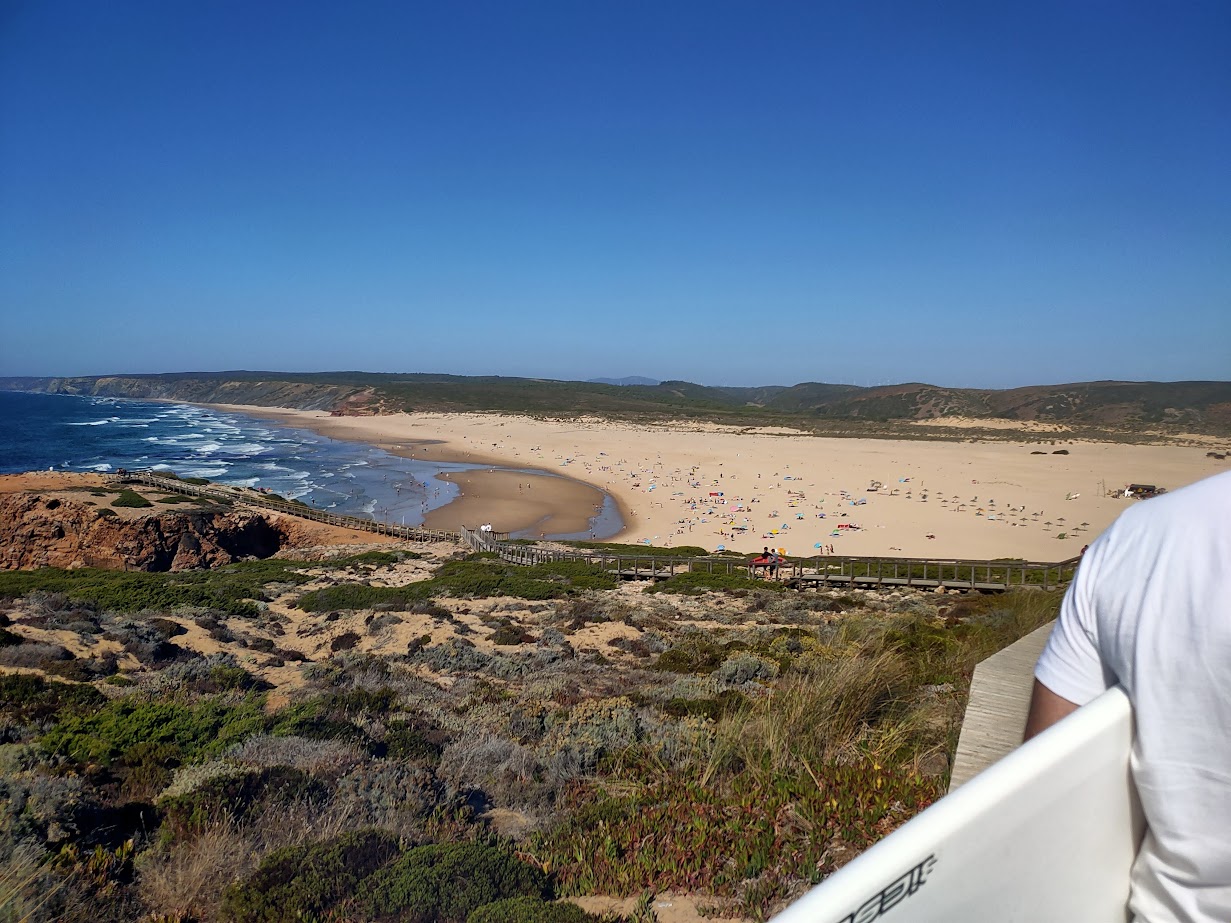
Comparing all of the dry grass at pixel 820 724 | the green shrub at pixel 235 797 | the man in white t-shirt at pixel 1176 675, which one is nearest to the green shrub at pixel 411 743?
the green shrub at pixel 235 797

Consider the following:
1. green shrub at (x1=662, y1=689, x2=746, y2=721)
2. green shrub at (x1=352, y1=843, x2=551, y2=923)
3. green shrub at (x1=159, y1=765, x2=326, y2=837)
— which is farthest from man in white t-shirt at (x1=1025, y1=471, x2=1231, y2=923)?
green shrub at (x1=662, y1=689, x2=746, y2=721)

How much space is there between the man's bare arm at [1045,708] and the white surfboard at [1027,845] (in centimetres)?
11

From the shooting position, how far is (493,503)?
35.9 meters

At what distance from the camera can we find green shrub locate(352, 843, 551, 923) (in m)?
3.22

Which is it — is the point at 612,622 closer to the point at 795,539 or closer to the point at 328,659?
the point at 328,659

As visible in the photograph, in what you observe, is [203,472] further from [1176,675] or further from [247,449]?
[1176,675]

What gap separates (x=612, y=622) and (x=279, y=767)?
8393 mm

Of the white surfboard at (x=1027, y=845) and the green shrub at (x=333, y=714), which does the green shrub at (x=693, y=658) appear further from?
the white surfboard at (x=1027, y=845)

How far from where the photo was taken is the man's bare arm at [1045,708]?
3.67 feet

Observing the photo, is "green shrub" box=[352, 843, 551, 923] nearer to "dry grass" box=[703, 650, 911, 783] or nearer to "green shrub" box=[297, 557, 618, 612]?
"dry grass" box=[703, 650, 911, 783]

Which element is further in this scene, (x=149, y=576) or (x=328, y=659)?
(x=149, y=576)

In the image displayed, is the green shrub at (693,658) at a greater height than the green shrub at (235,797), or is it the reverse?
the green shrub at (235,797)

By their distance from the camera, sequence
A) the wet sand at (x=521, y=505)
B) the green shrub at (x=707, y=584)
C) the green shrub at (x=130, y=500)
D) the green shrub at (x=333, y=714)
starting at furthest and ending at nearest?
the wet sand at (x=521, y=505) < the green shrub at (x=130, y=500) < the green shrub at (x=707, y=584) < the green shrub at (x=333, y=714)

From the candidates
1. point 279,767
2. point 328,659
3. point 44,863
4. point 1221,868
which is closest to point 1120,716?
point 1221,868
